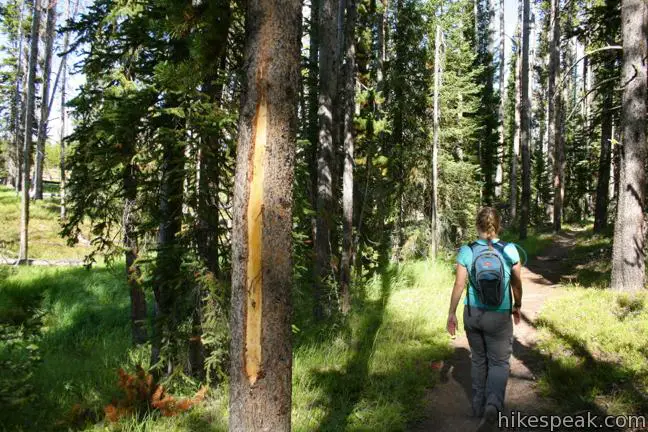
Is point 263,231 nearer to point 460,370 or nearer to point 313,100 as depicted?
point 460,370

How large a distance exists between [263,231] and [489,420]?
3.09m

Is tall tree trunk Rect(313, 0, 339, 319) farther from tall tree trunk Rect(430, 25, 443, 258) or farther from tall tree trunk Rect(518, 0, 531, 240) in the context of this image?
tall tree trunk Rect(518, 0, 531, 240)

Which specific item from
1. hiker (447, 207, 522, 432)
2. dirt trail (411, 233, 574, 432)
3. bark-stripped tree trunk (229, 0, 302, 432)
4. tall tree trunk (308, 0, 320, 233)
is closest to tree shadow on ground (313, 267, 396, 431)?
dirt trail (411, 233, 574, 432)

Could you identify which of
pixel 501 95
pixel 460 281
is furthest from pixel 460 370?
pixel 501 95

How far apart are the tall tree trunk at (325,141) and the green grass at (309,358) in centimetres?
90

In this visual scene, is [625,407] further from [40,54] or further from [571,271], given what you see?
[40,54]

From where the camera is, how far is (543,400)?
5.04 meters

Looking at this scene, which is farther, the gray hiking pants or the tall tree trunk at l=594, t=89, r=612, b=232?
the tall tree trunk at l=594, t=89, r=612, b=232

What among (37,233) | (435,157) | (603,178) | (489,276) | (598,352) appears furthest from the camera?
(37,233)

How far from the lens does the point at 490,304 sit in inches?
163

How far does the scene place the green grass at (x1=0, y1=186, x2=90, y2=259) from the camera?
19922 millimetres

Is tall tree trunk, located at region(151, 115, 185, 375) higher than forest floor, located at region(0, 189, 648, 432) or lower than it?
higher

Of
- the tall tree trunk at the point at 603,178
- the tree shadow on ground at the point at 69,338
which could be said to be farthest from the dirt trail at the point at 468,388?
the tall tree trunk at the point at 603,178

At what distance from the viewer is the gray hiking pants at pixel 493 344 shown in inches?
164
